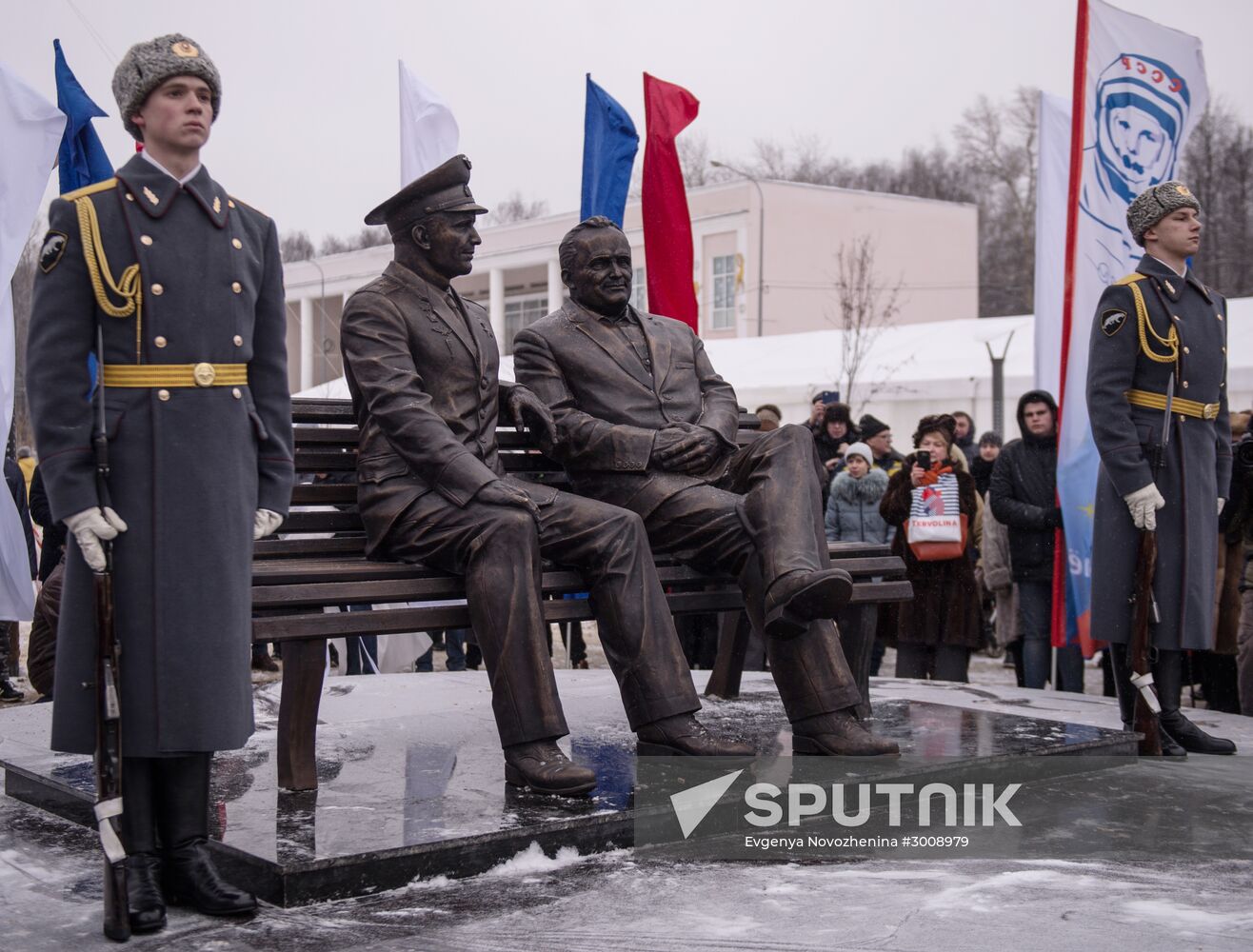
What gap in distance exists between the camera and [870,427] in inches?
456

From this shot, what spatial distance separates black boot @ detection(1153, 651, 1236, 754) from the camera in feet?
20.2

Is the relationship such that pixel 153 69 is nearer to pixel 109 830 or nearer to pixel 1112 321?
pixel 109 830

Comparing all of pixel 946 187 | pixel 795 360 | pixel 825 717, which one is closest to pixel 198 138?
pixel 825 717

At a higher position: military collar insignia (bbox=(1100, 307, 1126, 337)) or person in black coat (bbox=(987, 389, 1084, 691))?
military collar insignia (bbox=(1100, 307, 1126, 337))

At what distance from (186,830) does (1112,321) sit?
13.3 ft

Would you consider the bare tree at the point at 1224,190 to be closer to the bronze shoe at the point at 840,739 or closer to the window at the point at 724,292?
the window at the point at 724,292

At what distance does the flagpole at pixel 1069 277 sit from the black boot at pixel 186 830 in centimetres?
542

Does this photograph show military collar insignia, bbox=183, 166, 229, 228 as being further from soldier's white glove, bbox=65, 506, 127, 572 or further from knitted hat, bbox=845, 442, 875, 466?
knitted hat, bbox=845, 442, 875, 466

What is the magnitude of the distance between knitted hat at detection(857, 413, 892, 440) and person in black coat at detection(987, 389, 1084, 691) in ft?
8.71

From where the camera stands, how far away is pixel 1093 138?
8.46 meters

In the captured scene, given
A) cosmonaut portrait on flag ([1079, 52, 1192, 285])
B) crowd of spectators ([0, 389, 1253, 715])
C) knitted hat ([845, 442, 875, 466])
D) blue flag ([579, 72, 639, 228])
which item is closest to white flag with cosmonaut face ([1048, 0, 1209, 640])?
cosmonaut portrait on flag ([1079, 52, 1192, 285])

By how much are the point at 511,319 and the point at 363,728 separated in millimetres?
43756

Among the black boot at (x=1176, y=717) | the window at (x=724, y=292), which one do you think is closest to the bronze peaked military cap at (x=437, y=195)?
the black boot at (x=1176, y=717)

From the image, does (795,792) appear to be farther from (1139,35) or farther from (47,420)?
(1139,35)
